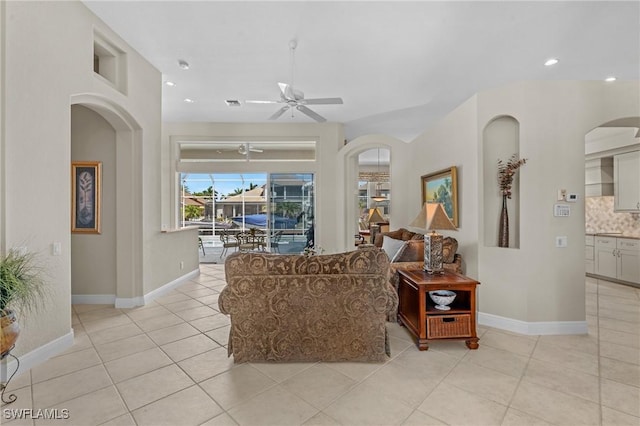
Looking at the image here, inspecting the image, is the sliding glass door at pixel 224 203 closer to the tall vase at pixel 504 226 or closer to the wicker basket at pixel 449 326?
the tall vase at pixel 504 226

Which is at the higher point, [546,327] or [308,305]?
[308,305]

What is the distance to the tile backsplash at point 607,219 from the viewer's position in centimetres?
551

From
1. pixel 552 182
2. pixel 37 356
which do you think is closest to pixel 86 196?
pixel 37 356

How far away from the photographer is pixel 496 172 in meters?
3.48

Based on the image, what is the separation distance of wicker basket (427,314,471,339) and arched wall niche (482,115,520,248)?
114 centimetres

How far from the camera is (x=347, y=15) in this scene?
310cm

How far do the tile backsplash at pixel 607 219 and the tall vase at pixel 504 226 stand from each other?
4.22 meters

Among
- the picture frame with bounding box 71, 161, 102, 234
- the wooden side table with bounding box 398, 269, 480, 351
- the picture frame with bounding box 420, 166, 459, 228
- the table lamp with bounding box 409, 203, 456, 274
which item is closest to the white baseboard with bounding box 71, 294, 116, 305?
the picture frame with bounding box 71, 161, 102, 234

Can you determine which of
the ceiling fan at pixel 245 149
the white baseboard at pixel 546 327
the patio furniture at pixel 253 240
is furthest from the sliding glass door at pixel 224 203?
the white baseboard at pixel 546 327

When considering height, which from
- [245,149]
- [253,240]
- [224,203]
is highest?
[245,149]

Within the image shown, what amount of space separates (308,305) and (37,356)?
2.44 m

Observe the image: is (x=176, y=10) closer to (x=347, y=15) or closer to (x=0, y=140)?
(x=347, y=15)

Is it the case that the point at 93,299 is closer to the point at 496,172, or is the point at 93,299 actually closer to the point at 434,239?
the point at 434,239

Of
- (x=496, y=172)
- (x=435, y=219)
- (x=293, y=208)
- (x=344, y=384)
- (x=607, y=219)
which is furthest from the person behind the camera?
(x=293, y=208)
